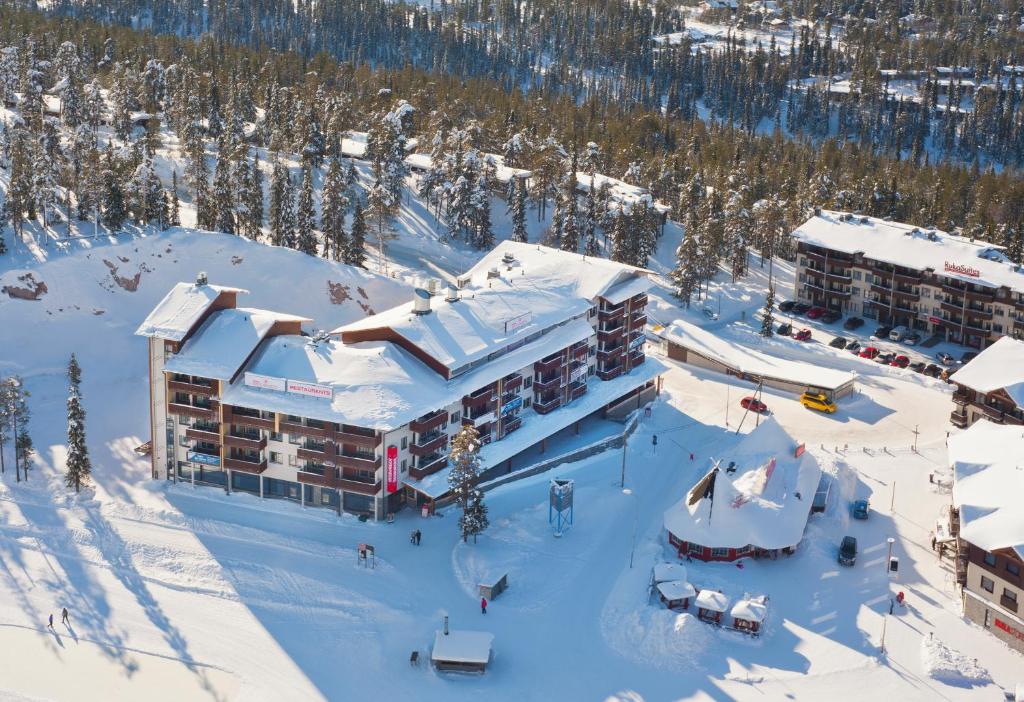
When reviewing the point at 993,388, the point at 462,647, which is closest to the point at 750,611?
the point at 462,647

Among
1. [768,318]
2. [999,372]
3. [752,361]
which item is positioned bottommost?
[752,361]

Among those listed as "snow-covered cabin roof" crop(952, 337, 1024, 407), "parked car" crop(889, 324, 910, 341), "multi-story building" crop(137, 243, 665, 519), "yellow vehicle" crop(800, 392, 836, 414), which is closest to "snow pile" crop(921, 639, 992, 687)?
"snow-covered cabin roof" crop(952, 337, 1024, 407)

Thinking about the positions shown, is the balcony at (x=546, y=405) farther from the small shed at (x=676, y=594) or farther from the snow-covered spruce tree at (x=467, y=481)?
the small shed at (x=676, y=594)

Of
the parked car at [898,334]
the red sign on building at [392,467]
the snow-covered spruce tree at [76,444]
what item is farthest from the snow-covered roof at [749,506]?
the parked car at [898,334]

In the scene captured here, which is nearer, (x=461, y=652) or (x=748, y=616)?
(x=461, y=652)

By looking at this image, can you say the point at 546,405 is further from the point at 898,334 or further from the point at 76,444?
the point at 898,334

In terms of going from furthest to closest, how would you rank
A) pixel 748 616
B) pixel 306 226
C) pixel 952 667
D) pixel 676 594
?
pixel 306 226, pixel 676 594, pixel 748 616, pixel 952 667

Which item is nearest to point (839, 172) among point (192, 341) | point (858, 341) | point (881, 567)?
point (858, 341)
